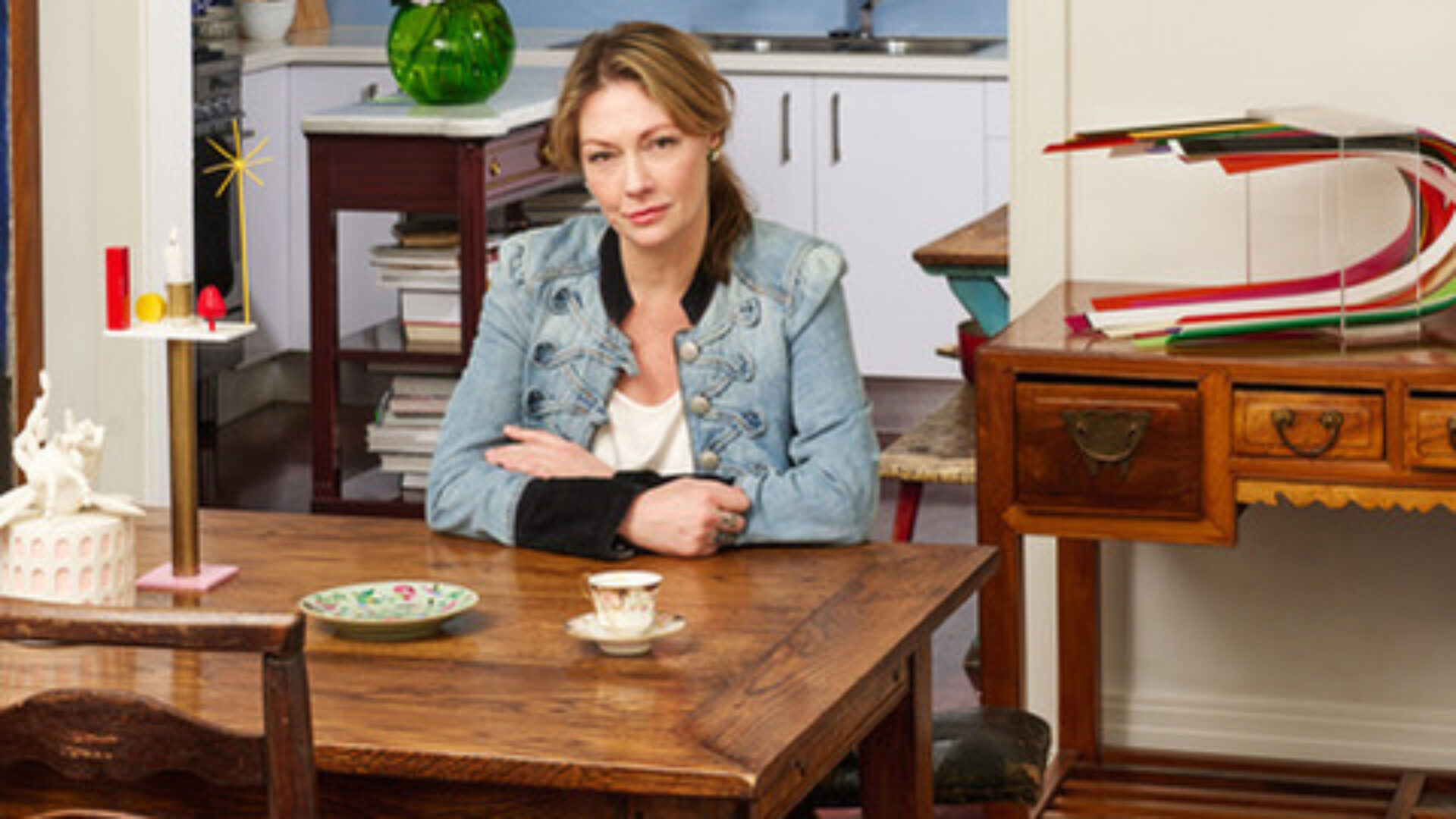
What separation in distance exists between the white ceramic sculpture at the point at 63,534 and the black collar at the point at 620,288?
2.25 ft

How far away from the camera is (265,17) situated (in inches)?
289

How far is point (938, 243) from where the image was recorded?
4.55 metres

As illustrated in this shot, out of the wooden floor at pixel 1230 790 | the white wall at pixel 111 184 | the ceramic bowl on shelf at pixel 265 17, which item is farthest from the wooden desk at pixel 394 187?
the wooden floor at pixel 1230 790

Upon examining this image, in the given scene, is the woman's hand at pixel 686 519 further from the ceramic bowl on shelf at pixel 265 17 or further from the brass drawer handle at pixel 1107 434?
the ceramic bowl on shelf at pixel 265 17

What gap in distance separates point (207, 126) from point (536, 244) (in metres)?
3.91

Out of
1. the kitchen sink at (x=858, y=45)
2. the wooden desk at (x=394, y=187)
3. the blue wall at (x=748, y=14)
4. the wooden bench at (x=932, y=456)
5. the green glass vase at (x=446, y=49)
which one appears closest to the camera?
the wooden bench at (x=932, y=456)

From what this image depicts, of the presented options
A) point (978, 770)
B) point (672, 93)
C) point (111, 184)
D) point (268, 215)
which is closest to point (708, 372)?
point (672, 93)

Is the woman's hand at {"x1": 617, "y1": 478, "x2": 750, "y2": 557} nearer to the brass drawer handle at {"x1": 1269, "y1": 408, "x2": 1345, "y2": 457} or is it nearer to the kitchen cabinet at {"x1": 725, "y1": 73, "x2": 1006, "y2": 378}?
the brass drawer handle at {"x1": 1269, "y1": 408, "x2": 1345, "y2": 457}

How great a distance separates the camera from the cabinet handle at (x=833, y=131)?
278 inches

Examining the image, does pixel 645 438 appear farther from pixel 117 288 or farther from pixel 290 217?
pixel 290 217

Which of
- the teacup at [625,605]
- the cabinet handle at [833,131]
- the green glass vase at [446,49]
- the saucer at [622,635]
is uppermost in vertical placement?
the green glass vase at [446,49]

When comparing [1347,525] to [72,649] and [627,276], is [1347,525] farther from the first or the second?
[72,649]

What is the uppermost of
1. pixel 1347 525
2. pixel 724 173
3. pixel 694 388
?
pixel 724 173

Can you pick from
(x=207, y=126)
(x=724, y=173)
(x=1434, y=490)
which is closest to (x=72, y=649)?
(x=724, y=173)
